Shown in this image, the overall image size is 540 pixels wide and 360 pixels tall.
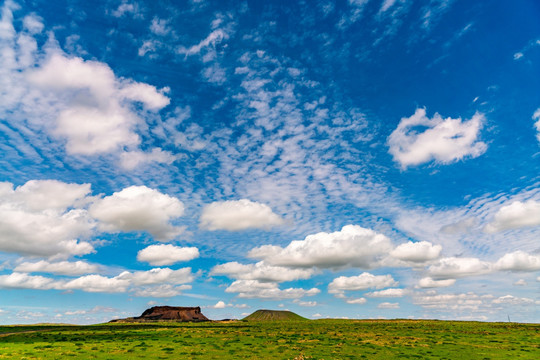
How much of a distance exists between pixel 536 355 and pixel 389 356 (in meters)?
22.4

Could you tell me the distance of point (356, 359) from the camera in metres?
42.2

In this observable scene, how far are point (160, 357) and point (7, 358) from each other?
56.1ft

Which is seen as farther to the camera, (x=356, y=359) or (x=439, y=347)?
(x=439, y=347)

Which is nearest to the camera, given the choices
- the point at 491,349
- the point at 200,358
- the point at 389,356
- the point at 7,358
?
the point at 7,358

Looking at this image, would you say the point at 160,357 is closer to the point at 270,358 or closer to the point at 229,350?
the point at 229,350

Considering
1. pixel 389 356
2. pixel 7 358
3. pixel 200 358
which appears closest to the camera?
pixel 7 358

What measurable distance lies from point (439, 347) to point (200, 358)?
4198 centimetres

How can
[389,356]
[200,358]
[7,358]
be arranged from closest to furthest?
[7,358] < [200,358] < [389,356]

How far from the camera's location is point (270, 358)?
41031mm

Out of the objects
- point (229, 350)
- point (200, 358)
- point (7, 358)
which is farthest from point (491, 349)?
point (7, 358)

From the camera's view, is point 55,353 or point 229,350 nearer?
point 55,353

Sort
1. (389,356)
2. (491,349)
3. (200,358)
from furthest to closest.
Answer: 1. (491,349)
2. (389,356)
3. (200,358)

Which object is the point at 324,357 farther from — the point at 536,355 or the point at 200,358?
the point at 536,355

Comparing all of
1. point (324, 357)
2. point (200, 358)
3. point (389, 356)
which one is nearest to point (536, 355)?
point (389, 356)
